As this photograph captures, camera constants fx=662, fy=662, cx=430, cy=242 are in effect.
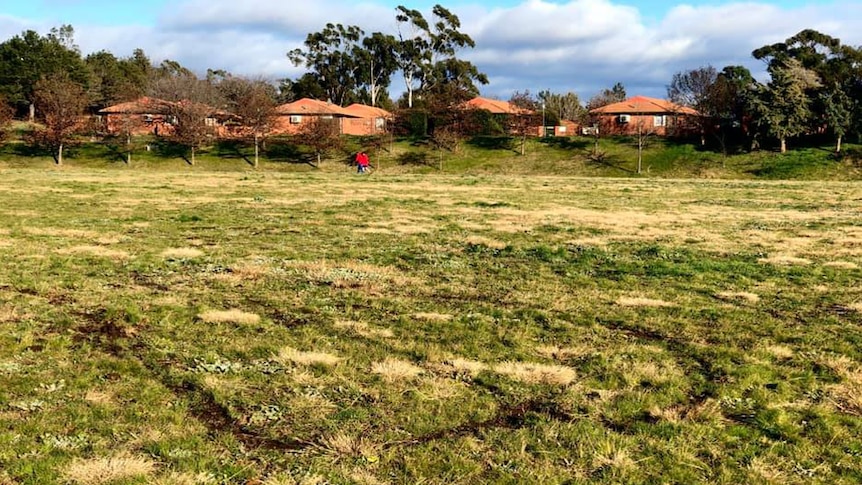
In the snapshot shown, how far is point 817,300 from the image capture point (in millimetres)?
10430

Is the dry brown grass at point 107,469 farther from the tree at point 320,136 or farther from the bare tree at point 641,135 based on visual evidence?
the tree at point 320,136

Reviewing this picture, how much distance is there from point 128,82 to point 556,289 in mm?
114191

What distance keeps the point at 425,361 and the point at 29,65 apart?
107759 mm

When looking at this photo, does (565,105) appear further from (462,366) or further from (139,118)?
(462,366)

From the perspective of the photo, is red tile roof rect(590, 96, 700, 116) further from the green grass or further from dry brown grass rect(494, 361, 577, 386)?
dry brown grass rect(494, 361, 577, 386)

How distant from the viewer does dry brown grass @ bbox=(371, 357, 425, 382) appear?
6.74 meters

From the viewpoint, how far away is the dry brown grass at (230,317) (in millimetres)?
8695

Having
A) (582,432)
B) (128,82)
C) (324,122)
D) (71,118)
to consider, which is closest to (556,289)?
(582,432)

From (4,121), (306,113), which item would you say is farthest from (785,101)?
(4,121)

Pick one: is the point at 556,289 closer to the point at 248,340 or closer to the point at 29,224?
the point at 248,340

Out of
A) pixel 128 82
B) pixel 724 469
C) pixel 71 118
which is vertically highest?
pixel 128 82

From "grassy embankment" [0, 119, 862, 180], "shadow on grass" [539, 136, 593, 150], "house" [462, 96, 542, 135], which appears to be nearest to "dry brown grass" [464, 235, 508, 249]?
"grassy embankment" [0, 119, 862, 180]

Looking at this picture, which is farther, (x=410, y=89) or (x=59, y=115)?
(x=410, y=89)

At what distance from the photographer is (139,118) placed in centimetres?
7581
